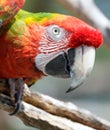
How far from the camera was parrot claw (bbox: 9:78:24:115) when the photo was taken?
5.14ft

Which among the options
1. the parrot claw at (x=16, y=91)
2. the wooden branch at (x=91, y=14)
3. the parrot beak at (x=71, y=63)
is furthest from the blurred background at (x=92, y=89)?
the parrot beak at (x=71, y=63)

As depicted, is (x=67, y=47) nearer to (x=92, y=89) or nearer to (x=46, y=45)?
(x=46, y=45)

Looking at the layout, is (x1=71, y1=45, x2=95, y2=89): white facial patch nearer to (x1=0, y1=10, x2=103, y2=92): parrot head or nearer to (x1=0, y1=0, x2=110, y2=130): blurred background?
(x1=0, y1=10, x2=103, y2=92): parrot head

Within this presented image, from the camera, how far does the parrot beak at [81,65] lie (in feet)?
4.79

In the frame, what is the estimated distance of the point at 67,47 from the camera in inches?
58.7

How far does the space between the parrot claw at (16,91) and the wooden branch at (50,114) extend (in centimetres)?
2

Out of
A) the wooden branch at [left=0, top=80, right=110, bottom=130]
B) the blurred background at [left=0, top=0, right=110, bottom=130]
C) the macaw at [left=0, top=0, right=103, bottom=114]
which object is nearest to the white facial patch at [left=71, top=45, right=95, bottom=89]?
the macaw at [left=0, top=0, right=103, bottom=114]

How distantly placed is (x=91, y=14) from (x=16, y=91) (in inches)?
18.3

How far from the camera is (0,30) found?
1525mm

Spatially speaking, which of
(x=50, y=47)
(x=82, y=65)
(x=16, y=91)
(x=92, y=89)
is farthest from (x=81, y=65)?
(x=92, y=89)

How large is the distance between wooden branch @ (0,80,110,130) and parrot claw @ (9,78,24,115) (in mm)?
16

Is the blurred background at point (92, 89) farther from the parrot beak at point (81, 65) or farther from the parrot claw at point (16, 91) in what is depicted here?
the parrot beak at point (81, 65)

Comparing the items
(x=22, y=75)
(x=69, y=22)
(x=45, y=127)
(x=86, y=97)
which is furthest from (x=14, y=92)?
(x=86, y=97)

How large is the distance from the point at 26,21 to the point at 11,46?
104 mm
